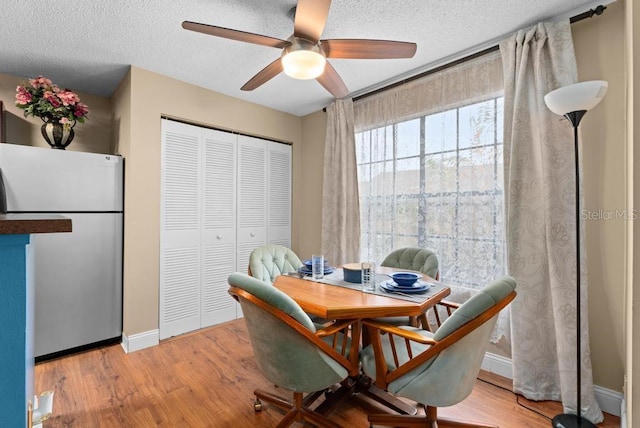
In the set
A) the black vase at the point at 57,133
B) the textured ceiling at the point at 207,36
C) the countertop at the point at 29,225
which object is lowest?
the countertop at the point at 29,225

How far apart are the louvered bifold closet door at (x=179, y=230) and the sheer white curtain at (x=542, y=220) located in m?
2.75

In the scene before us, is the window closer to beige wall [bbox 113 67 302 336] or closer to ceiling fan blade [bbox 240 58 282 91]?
ceiling fan blade [bbox 240 58 282 91]

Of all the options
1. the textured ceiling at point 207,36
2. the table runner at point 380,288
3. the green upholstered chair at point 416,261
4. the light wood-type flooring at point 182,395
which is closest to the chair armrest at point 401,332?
the table runner at point 380,288

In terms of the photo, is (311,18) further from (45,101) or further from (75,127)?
(75,127)

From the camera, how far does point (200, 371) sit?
223 centimetres

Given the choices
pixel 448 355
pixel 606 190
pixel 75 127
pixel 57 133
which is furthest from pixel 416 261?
pixel 75 127

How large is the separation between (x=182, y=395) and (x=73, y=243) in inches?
61.5

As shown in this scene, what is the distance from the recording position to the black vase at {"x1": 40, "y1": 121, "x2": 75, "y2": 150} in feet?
8.14

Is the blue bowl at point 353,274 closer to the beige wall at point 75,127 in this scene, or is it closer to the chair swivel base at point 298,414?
the chair swivel base at point 298,414

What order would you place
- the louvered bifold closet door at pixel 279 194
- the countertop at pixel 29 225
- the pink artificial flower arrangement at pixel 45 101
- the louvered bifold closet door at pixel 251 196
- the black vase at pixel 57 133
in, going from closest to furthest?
the countertop at pixel 29 225 → the pink artificial flower arrangement at pixel 45 101 → the black vase at pixel 57 133 → the louvered bifold closet door at pixel 251 196 → the louvered bifold closet door at pixel 279 194

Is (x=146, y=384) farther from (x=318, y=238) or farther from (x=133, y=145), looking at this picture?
(x=318, y=238)

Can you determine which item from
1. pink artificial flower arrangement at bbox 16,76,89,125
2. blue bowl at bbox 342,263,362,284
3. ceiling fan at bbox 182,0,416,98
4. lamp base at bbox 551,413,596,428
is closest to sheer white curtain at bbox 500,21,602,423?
lamp base at bbox 551,413,596,428

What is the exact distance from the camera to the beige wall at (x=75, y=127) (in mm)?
2670

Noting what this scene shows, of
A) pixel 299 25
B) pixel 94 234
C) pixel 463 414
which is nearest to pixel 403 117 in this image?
Result: pixel 299 25
